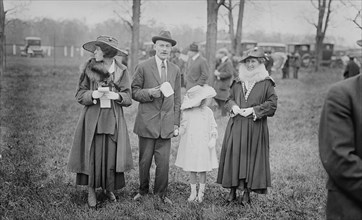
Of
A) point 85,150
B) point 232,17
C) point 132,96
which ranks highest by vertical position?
point 232,17

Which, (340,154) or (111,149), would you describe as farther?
(111,149)

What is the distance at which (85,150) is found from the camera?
18.0 ft

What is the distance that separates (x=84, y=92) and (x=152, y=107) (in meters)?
0.90

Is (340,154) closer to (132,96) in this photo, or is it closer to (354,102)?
(354,102)

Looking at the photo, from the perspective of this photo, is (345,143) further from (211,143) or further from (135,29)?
(135,29)

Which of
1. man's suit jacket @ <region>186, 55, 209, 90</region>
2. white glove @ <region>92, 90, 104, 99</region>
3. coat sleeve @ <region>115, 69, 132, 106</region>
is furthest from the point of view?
man's suit jacket @ <region>186, 55, 209, 90</region>

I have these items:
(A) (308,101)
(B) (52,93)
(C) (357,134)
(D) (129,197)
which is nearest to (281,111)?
(A) (308,101)

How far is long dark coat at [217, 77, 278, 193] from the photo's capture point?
560cm

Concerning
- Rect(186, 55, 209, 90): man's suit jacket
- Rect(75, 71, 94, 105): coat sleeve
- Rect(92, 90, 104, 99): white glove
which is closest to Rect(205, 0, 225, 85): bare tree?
Rect(186, 55, 209, 90): man's suit jacket

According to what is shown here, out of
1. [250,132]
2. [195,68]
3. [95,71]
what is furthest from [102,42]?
[195,68]

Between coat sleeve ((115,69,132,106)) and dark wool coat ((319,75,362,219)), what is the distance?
3539mm

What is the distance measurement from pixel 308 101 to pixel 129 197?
46.9 feet

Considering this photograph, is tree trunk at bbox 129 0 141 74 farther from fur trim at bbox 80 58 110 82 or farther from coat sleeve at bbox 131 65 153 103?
fur trim at bbox 80 58 110 82

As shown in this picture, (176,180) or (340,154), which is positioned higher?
(340,154)
